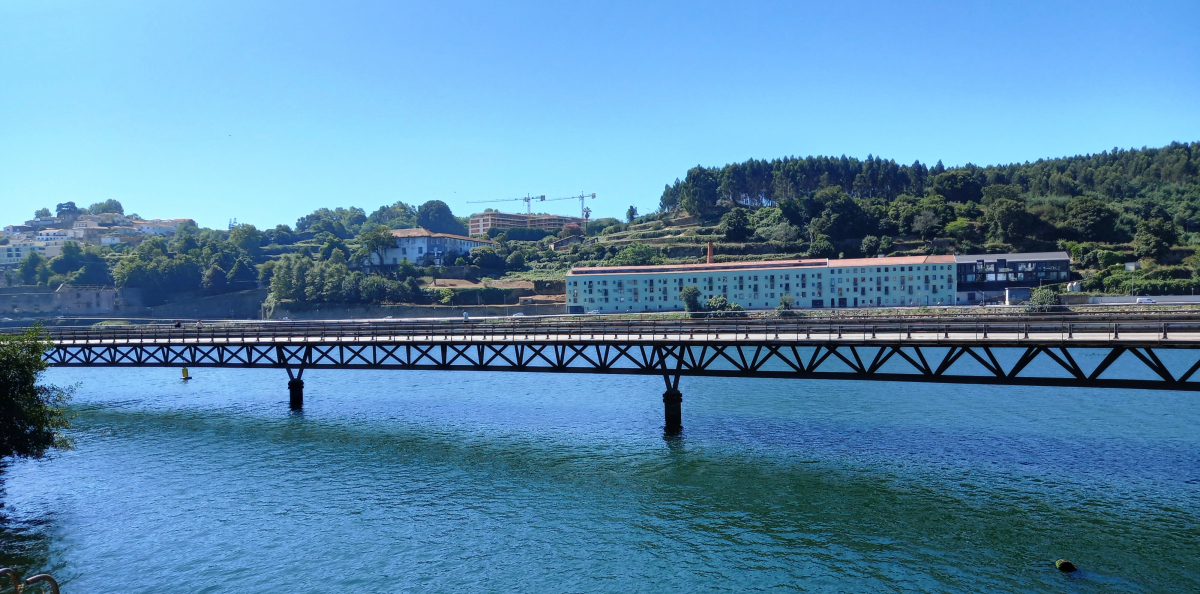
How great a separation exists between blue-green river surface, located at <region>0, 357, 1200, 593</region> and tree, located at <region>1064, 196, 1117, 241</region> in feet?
363

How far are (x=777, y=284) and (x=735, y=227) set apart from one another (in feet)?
135

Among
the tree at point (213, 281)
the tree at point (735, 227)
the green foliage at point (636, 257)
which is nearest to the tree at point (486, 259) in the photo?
the green foliage at point (636, 257)

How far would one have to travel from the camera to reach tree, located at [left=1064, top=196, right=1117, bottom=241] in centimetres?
14288

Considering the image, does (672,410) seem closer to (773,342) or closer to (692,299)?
(773,342)

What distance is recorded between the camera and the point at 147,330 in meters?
60.1

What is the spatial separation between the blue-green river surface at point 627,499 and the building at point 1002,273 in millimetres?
82126

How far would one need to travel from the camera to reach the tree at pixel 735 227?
172 m

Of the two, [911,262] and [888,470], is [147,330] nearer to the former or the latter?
[888,470]

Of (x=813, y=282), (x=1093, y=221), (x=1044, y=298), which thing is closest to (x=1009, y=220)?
Answer: (x=1093, y=221)

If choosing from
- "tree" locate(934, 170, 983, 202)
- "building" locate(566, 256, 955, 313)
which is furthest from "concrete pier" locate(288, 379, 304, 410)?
"tree" locate(934, 170, 983, 202)

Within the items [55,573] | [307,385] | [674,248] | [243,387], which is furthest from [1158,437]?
[674,248]

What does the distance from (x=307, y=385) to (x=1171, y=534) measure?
59898mm

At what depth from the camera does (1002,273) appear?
127938 mm

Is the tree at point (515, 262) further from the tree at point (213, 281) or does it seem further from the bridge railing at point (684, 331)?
the bridge railing at point (684, 331)
